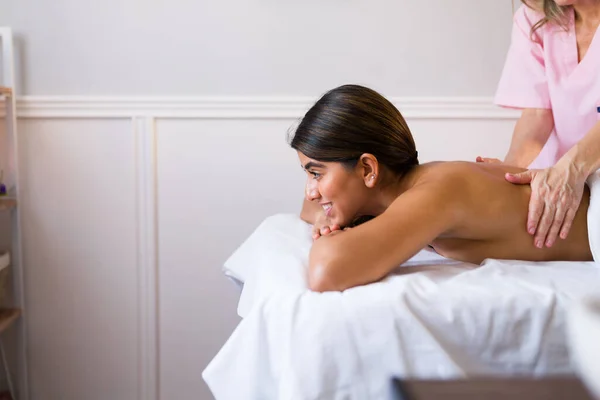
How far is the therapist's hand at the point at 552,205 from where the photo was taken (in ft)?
4.19

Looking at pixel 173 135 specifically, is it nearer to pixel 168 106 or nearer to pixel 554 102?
pixel 168 106

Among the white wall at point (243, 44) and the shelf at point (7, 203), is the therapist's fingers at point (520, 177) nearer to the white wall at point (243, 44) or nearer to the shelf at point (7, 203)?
the white wall at point (243, 44)

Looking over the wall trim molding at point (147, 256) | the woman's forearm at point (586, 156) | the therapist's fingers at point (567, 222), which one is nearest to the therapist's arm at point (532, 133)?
the woman's forearm at point (586, 156)

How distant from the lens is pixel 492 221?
1.26 m

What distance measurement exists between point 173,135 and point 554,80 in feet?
3.93

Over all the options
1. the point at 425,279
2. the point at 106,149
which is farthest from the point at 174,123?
the point at 425,279

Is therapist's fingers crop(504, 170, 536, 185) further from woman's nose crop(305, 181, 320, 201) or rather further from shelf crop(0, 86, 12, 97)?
shelf crop(0, 86, 12, 97)

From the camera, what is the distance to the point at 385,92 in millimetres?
2295

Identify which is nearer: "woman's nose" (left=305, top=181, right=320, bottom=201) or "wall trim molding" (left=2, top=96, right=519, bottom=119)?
"woman's nose" (left=305, top=181, right=320, bottom=201)

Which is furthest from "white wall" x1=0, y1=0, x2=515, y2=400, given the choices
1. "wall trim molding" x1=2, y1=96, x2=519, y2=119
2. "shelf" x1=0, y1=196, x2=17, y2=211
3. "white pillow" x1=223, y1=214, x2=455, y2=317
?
"white pillow" x1=223, y1=214, x2=455, y2=317

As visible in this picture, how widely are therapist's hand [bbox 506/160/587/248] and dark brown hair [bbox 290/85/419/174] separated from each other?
0.87 feet

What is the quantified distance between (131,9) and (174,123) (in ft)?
1.30

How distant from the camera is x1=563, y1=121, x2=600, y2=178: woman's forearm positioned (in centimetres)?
133

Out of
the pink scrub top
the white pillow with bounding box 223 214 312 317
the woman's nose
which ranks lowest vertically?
the white pillow with bounding box 223 214 312 317
